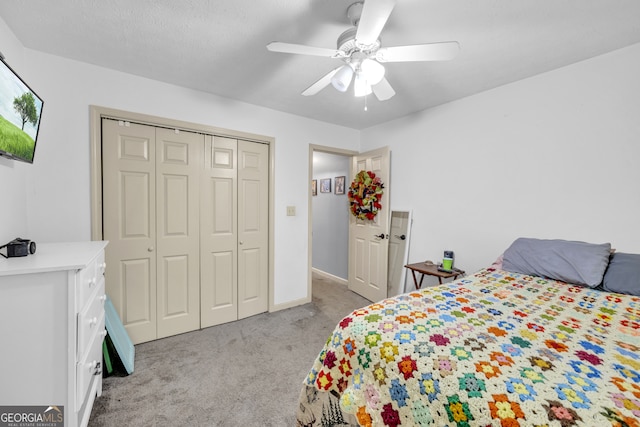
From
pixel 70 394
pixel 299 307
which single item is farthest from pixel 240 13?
pixel 299 307

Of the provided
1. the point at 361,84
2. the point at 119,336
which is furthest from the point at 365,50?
the point at 119,336

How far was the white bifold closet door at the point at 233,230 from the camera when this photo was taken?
2.69 metres

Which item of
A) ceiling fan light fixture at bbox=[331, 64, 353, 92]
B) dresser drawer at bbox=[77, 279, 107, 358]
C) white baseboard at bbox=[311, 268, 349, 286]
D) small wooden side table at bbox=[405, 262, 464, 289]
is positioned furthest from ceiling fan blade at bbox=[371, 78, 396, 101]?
white baseboard at bbox=[311, 268, 349, 286]

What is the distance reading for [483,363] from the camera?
0.87 meters

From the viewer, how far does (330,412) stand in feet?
3.79

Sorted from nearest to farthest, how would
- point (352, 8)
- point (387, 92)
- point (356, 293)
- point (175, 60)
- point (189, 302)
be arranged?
1. point (352, 8)
2. point (387, 92)
3. point (175, 60)
4. point (189, 302)
5. point (356, 293)

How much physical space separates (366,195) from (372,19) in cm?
240

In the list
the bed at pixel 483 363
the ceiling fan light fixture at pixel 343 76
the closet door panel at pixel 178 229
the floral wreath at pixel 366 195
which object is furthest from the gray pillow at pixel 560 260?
the closet door panel at pixel 178 229

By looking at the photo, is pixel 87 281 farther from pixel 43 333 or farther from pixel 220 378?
pixel 220 378

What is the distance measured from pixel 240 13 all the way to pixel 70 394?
83.3 inches

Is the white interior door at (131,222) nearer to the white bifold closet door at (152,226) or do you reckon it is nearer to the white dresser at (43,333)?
the white bifold closet door at (152,226)

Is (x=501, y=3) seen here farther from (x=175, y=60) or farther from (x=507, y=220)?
(x=175, y=60)

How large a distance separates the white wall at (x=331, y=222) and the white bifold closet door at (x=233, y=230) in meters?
1.48

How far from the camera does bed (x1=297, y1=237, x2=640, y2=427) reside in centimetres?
71
